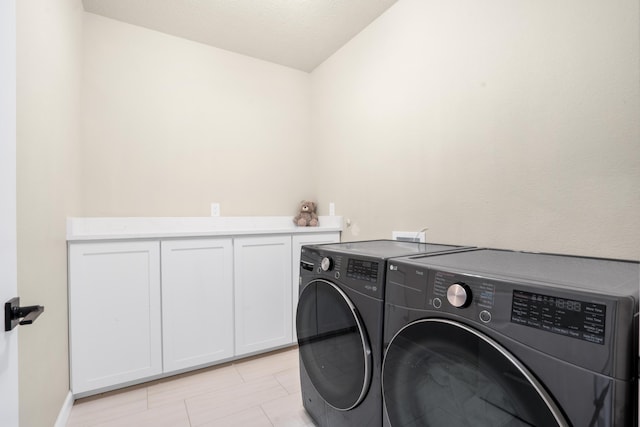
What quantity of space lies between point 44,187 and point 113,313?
2.83 feet

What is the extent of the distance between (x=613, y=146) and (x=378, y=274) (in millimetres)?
956

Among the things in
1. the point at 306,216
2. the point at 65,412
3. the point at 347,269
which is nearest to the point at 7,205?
the point at 347,269

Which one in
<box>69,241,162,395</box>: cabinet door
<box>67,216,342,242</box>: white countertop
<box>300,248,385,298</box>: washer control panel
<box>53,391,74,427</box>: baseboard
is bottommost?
<box>53,391,74,427</box>: baseboard

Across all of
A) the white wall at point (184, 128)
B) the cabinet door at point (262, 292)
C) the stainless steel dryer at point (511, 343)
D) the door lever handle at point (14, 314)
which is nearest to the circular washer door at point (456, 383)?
the stainless steel dryer at point (511, 343)

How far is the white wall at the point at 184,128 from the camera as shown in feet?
6.95

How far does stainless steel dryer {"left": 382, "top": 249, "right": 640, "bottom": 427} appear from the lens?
0.57 m

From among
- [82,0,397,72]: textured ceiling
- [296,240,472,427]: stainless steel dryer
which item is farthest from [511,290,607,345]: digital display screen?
[82,0,397,72]: textured ceiling

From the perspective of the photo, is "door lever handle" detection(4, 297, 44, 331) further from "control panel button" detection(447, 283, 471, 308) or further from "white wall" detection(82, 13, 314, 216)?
"white wall" detection(82, 13, 314, 216)

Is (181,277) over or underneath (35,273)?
underneath

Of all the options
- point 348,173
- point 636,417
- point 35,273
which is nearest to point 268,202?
point 348,173

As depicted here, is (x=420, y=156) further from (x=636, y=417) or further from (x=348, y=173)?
(x=636, y=417)

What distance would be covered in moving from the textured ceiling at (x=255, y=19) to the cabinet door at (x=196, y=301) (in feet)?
5.12

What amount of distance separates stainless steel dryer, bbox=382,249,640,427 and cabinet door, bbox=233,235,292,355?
1.39m

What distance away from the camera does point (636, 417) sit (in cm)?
55
